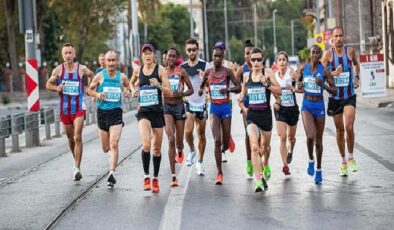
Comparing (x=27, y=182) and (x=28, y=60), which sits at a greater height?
(x=28, y=60)

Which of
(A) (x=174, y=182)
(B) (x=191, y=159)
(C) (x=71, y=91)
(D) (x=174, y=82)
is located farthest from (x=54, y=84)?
(B) (x=191, y=159)

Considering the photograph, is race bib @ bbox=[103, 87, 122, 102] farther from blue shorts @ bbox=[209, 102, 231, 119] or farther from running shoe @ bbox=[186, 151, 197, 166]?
running shoe @ bbox=[186, 151, 197, 166]

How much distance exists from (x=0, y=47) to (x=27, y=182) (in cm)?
6832

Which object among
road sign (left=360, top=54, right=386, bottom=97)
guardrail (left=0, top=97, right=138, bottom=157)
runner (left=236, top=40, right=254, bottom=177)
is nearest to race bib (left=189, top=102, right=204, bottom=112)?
runner (left=236, top=40, right=254, bottom=177)

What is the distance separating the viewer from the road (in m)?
10.2

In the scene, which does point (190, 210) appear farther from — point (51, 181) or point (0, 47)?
point (0, 47)

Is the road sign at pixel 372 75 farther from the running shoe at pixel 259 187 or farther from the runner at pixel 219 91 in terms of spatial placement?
the running shoe at pixel 259 187

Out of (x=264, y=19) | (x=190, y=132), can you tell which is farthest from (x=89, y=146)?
(x=264, y=19)

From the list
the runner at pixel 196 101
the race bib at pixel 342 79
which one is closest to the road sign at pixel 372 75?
the runner at pixel 196 101

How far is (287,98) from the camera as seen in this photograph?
14.7 metres

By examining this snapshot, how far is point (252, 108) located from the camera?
42.8ft

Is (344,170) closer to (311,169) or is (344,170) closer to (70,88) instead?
(311,169)

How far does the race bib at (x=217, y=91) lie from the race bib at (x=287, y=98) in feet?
3.55

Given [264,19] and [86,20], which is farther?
[264,19]
